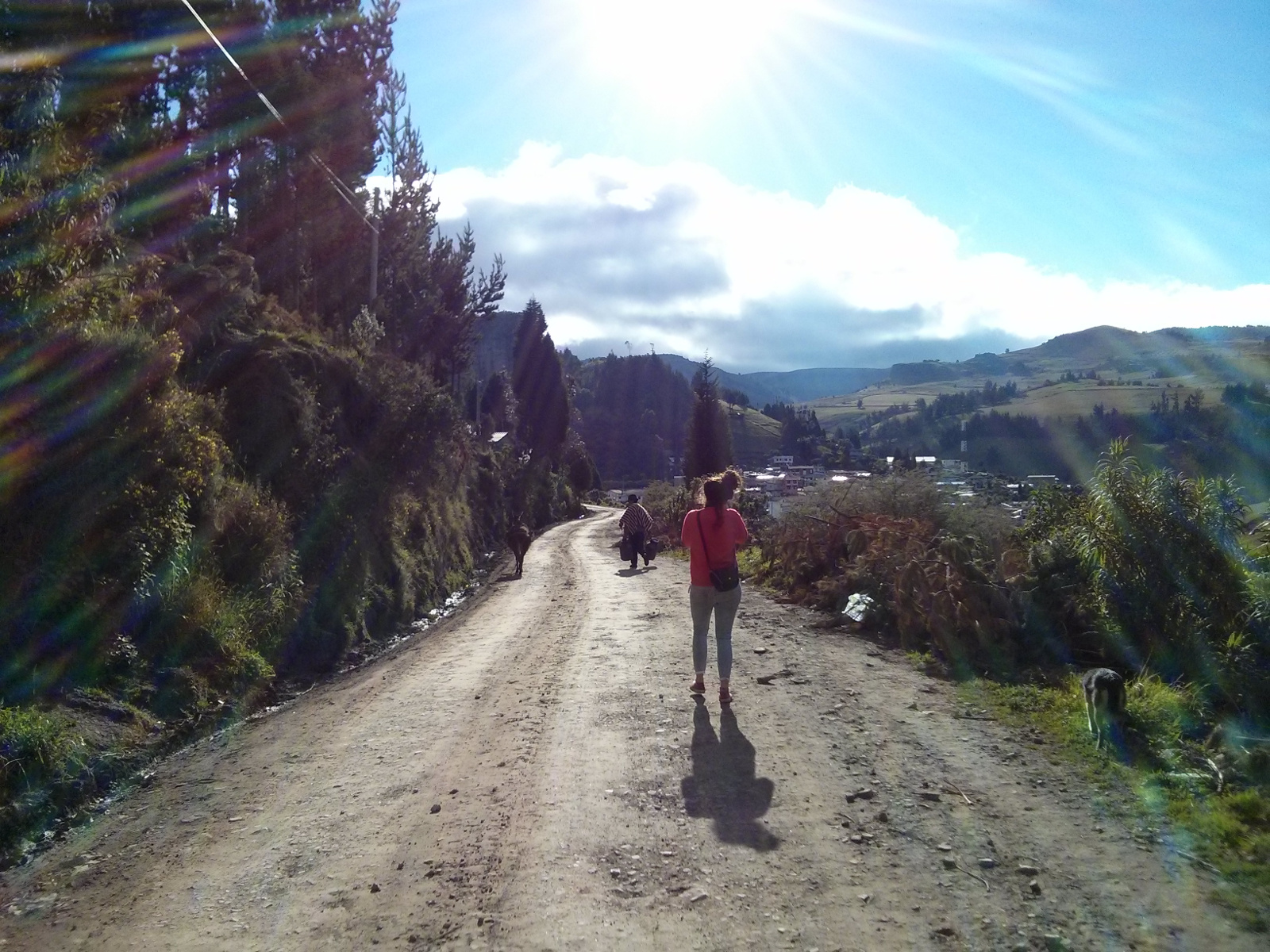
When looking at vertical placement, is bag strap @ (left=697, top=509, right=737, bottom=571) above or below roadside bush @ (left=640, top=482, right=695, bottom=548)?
above

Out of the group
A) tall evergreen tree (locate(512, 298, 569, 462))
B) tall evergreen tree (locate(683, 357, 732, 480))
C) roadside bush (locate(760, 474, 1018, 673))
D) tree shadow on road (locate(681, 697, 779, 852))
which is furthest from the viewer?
tall evergreen tree (locate(512, 298, 569, 462))

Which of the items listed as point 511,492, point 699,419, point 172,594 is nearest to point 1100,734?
point 172,594

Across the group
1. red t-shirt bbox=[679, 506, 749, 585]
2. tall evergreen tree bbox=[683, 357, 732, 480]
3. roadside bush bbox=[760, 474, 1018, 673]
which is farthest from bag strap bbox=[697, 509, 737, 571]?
tall evergreen tree bbox=[683, 357, 732, 480]

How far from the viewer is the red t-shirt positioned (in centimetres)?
733

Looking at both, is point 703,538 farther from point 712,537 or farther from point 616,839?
point 616,839

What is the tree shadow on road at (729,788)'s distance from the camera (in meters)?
4.78

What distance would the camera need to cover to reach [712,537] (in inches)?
289

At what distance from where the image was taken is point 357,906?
Answer: 4094 millimetres

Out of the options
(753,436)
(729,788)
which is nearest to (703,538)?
(729,788)

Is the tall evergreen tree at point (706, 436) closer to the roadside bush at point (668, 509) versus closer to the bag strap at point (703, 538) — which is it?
the roadside bush at point (668, 509)

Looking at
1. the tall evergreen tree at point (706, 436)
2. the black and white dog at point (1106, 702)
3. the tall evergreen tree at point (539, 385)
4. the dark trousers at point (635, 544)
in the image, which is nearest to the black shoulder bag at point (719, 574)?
the black and white dog at point (1106, 702)

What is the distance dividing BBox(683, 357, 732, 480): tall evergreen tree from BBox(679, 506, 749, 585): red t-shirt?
27.8m

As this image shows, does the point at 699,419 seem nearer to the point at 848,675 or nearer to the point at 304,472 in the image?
the point at 304,472

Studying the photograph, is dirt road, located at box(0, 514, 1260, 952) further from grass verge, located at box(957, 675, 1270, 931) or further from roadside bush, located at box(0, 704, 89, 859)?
roadside bush, located at box(0, 704, 89, 859)
